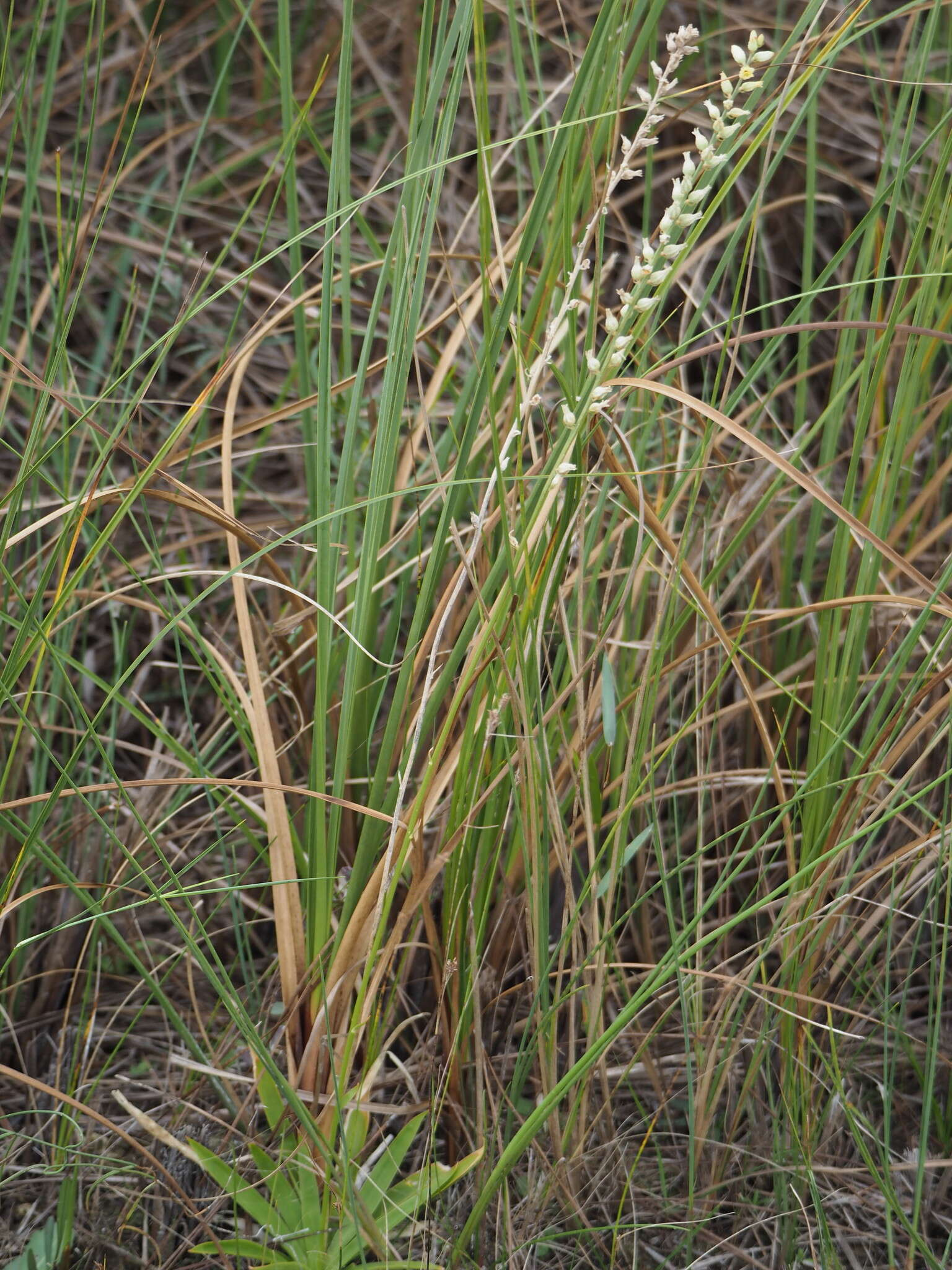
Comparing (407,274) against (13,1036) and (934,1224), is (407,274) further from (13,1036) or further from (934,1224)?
(934,1224)

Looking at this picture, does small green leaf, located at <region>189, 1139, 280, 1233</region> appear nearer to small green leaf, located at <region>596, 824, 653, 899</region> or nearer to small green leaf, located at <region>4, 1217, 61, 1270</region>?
small green leaf, located at <region>4, 1217, 61, 1270</region>

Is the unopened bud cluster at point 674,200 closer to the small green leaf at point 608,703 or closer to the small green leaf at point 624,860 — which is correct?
the small green leaf at point 608,703

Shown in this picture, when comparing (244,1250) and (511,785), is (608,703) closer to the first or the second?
(511,785)

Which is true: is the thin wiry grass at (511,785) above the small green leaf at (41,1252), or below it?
above

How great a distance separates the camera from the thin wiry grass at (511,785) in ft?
2.43

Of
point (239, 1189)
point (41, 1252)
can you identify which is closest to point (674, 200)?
point (239, 1189)

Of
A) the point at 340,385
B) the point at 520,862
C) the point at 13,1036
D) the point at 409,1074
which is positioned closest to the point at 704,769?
the point at 520,862

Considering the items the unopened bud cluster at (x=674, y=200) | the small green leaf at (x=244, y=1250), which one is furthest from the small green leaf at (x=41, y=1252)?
the unopened bud cluster at (x=674, y=200)

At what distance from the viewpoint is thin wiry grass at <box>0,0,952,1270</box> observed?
2.43ft

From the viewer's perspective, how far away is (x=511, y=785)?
80 centimetres

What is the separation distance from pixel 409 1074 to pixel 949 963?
548 millimetres

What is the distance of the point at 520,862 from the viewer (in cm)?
91

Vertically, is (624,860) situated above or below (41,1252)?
above

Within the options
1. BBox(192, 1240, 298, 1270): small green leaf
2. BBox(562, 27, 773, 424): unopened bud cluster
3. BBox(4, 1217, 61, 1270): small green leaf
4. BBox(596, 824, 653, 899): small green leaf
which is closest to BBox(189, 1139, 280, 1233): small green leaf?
BBox(192, 1240, 298, 1270): small green leaf
